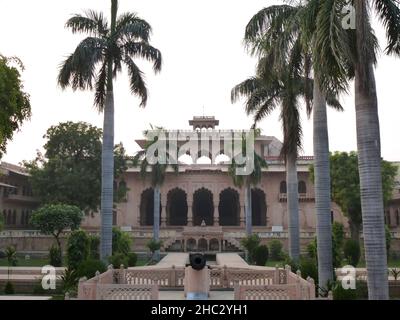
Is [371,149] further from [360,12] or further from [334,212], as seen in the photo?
[334,212]

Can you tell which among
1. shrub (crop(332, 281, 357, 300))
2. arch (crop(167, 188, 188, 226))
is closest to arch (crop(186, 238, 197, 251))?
arch (crop(167, 188, 188, 226))

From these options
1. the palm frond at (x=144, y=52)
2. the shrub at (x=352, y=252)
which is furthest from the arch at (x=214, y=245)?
the palm frond at (x=144, y=52)

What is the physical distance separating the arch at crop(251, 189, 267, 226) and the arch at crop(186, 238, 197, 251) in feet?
34.6

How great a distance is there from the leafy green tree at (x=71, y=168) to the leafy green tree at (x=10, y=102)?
1712 centimetres

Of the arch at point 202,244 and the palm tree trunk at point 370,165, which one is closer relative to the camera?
the palm tree trunk at point 370,165

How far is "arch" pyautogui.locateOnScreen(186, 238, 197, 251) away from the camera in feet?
117

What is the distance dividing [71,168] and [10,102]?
19669 millimetres

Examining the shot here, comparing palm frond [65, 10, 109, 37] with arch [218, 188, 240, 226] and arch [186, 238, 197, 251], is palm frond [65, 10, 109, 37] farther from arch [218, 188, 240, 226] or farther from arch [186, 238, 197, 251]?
arch [218, 188, 240, 226]

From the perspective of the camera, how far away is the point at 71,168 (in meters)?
35.3

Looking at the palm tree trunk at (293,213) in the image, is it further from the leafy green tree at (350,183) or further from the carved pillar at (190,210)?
the carved pillar at (190,210)

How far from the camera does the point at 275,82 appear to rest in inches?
697

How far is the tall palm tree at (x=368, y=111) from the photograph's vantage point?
827 cm
